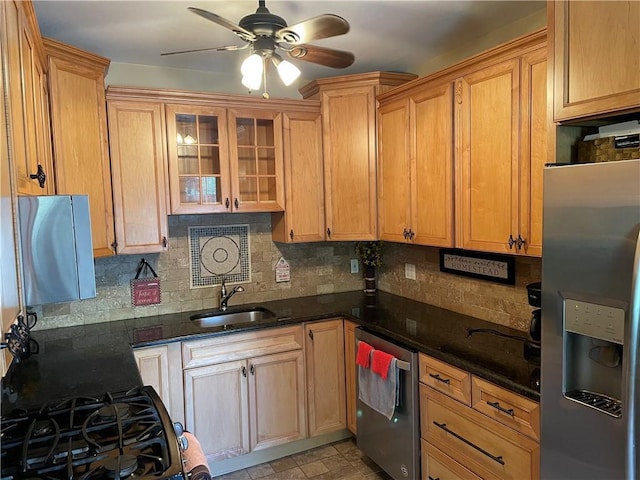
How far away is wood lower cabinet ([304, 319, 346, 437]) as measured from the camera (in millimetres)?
2932

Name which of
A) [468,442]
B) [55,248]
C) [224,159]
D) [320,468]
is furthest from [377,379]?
[55,248]

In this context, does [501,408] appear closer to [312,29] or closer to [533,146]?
[533,146]

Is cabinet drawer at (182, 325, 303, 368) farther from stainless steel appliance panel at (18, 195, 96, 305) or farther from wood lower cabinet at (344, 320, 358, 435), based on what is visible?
stainless steel appliance panel at (18, 195, 96, 305)

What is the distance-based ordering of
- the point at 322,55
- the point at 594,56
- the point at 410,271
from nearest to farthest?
the point at 594,56 → the point at 322,55 → the point at 410,271

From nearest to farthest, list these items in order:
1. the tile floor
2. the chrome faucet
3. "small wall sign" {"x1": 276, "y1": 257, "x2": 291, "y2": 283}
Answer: the tile floor → the chrome faucet → "small wall sign" {"x1": 276, "y1": 257, "x2": 291, "y2": 283}

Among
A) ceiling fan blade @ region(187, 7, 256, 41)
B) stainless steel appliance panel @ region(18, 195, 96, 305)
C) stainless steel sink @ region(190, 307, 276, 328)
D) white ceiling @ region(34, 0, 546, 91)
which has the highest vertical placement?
white ceiling @ region(34, 0, 546, 91)

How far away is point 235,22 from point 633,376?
2301 mm

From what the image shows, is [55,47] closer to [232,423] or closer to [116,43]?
[116,43]

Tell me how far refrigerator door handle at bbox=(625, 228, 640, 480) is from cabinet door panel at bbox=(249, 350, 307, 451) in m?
1.90

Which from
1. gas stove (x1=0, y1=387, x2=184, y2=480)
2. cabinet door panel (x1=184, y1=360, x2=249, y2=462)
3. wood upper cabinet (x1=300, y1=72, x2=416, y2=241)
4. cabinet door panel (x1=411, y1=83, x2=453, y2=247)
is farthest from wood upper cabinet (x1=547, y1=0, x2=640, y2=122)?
cabinet door panel (x1=184, y1=360, x2=249, y2=462)

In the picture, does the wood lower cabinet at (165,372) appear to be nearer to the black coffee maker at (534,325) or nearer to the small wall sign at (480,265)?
the small wall sign at (480,265)

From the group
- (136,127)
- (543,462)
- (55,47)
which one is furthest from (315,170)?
(543,462)

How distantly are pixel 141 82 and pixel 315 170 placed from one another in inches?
50.7

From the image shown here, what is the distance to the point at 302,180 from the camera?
10.3 ft
